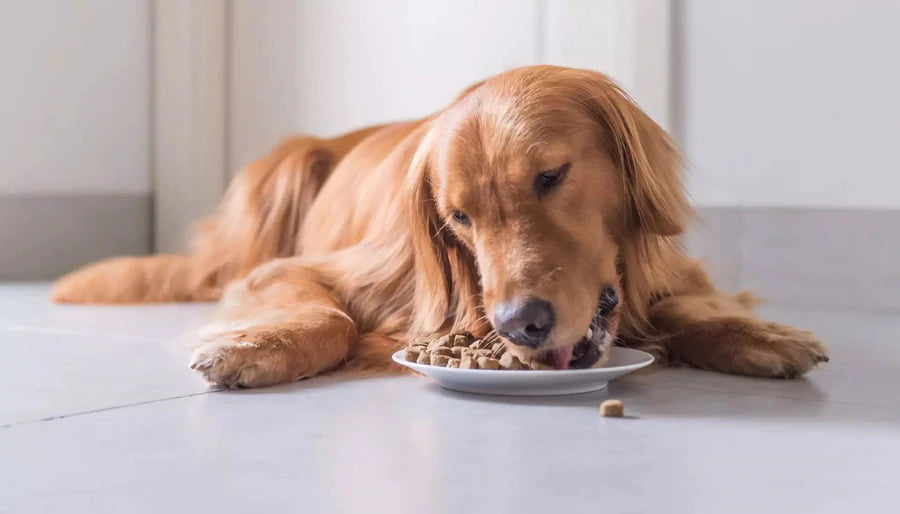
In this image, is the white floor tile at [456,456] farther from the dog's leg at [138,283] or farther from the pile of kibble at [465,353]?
the dog's leg at [138,283]

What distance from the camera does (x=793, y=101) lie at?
9.26ft

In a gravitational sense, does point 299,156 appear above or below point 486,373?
above

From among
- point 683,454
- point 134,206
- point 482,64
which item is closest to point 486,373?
point 683,454

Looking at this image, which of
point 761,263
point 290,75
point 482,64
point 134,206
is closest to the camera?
point 761,263

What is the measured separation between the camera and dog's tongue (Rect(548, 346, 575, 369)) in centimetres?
157

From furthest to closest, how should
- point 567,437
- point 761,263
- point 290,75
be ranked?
point 290,75 < point 761,263 < point 567,437

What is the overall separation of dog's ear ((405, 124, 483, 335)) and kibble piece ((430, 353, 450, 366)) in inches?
7.5

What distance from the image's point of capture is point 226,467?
120 cm

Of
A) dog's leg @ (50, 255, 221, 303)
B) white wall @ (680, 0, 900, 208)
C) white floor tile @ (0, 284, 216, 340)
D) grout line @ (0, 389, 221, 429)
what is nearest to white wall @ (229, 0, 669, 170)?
white wall @ (680, 0, 900, 208)

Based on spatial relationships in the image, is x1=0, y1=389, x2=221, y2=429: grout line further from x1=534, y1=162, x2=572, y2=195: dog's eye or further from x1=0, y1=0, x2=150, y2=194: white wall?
x1=0, y1=0, x2=150, y2=194: white wall

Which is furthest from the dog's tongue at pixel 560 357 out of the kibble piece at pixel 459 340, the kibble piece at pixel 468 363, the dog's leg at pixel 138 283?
the dog's leg at pixel 138 283

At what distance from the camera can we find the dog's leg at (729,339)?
1.75 meters

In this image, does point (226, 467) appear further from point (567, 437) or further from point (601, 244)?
point (601, 244)

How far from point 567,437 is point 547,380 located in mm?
211
